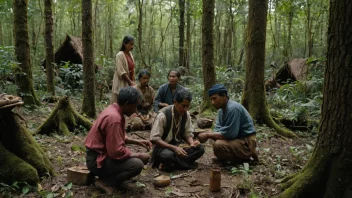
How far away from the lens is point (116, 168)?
341 cm

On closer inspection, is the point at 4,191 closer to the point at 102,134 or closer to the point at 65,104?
the point at 102,134

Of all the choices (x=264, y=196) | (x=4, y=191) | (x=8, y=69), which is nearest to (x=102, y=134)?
(x=4, y=191)

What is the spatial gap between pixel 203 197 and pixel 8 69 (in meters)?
5.85

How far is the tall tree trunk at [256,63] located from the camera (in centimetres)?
634

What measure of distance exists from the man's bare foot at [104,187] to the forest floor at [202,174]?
2.3 inches

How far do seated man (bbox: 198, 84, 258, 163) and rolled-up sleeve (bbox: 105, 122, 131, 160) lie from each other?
5.04ft

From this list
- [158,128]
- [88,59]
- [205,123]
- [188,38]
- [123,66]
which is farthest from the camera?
[188,38]

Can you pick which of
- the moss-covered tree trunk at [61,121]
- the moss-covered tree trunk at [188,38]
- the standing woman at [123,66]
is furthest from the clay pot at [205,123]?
the moss-covered tree trunk at [188,38]

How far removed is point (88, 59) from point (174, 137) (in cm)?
327

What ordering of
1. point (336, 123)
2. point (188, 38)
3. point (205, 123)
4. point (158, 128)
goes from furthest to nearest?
point (188, 38)
point (205, 123)
point (158, 128)
point (336, 123)

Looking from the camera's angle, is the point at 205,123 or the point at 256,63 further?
the point at 205,123

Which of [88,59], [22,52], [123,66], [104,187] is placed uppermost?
[22,52]

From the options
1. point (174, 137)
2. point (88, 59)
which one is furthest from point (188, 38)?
point (174, 137)

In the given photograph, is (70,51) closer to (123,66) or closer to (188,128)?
(123,66)
